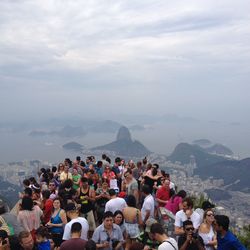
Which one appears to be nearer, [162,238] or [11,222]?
[162,238]

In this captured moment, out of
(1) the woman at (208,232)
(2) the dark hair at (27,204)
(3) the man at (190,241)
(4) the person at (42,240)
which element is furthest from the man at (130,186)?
(4) the person at (42,240)

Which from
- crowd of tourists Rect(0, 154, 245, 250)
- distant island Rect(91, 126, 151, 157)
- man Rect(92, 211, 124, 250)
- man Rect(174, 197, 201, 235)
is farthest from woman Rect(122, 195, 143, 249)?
distant island Rect(91, 126, 151, 157)

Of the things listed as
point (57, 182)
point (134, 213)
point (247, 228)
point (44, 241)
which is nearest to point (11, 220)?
point (44, 241)

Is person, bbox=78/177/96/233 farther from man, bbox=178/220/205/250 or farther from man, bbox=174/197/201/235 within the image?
man, bbox=178/220/205/250

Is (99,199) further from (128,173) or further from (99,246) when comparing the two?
(99,246)

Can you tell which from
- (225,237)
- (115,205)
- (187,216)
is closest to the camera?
(225,237)

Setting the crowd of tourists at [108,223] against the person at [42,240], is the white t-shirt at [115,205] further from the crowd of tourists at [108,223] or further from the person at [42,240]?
the person at [42,240]

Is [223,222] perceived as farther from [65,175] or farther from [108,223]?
[65,175]

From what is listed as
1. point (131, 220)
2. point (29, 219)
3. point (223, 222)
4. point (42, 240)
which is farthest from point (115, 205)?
point (223, 222)
